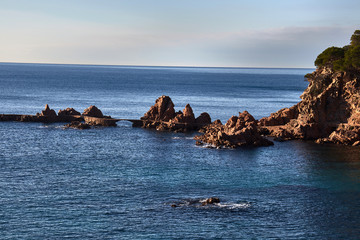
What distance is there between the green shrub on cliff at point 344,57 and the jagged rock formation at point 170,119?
36.3m

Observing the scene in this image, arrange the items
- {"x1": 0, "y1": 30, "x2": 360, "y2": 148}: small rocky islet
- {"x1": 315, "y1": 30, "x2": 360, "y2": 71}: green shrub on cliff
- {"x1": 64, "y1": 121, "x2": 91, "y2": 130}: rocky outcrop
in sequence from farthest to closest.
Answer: {"x1": 64, "y1": 121, "x2": 91, "y2": 130}: rocky outcrop
{"x1": 315, "y1": 30, "x2": 360, "y2": 71}: green shrub on cliff
{"x1": 0, "y1": 30, "x2": 360, "y2": 148}: small rocky islet

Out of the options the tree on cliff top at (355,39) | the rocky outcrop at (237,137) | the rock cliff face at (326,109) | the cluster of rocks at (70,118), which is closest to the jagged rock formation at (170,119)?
the cluster of rocks at (70,118)

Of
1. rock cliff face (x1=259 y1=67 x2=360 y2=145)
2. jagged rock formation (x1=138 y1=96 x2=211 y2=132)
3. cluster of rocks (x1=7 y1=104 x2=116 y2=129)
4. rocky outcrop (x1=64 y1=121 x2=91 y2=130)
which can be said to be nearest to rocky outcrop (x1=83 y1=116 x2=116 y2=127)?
cluster of rocks (x1=7 y1=104 x2=116 y2=129)

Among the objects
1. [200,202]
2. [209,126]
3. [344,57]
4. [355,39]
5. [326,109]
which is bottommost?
[200,202]

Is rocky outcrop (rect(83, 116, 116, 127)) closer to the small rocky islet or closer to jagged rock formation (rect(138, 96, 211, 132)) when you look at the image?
the small rocky islet

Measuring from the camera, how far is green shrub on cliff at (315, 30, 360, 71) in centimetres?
11719

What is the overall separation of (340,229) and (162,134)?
74.7m

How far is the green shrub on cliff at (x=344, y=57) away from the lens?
384ft

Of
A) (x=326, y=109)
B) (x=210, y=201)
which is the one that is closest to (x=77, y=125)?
(x=326, y=109)

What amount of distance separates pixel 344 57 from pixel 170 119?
51524 millimetres

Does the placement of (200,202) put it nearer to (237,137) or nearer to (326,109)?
(237,137)

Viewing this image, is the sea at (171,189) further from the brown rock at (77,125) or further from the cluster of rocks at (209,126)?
the brown rock at (77,125)

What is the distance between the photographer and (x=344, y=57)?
407ft

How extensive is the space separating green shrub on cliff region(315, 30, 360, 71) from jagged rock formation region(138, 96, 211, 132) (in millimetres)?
36322
